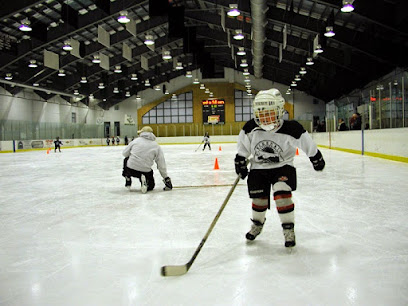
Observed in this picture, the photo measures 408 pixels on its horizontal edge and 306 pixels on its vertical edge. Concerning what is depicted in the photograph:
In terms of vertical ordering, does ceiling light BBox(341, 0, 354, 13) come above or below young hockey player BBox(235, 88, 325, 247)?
above

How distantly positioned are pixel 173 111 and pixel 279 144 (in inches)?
1362

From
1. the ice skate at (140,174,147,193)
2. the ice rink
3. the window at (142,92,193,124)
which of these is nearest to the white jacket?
the ice skate at (140,174,147,193)

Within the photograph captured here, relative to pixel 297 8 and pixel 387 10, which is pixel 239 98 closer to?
pixel 297 8

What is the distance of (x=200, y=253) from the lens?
7.93 ft

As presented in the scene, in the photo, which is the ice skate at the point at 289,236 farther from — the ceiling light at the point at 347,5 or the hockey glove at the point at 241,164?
the ceiling light at the point at 347,5

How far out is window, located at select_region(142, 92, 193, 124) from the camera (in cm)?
3625

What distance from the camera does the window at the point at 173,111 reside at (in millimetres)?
36250

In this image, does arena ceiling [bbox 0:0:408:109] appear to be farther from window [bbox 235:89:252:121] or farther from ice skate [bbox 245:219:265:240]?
window [bbox 235:89:252:121]

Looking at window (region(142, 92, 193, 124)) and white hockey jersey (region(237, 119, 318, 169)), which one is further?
window (region(142, 92, 193, 124))

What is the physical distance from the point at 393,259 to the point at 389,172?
17.9 ft

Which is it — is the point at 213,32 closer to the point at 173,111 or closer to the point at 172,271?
the point at 173,111

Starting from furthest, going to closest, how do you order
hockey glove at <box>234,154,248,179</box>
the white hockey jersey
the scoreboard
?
the scoreboard, hockey glove at <box>234,154,248,179</box>, the white hockey jersey

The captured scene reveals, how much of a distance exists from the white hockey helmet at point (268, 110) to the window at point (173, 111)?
111 feet

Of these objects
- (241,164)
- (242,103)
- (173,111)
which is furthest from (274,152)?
(173,111)
